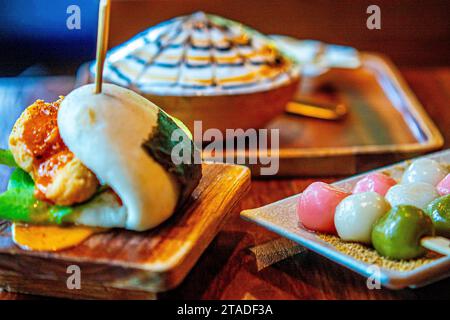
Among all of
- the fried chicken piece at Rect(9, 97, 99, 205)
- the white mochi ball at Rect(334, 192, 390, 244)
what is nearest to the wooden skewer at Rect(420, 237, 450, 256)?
the white mochi ball at Rect(334, 192, 390, 244)

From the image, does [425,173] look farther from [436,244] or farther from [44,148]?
[44,148]

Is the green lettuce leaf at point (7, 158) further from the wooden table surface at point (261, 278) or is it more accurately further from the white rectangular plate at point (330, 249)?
the white rectangular plate at point (330, 249)

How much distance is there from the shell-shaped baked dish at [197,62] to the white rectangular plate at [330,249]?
632mm

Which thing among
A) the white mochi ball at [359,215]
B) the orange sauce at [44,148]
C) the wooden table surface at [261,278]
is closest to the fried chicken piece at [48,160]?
the orange sauce at [44,148]

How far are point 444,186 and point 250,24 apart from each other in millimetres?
2938

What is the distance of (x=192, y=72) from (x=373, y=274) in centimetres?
113

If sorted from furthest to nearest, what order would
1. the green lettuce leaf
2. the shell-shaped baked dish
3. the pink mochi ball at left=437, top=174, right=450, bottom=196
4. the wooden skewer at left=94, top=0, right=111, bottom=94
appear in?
1. the shell-shaped baked dish
2. the pink mochi ball at left=437, top=174, right=450, bottom=196
3. the green lettuce leaf
4. the wooden skewer at left=94, top=0, right=111, bottom=94

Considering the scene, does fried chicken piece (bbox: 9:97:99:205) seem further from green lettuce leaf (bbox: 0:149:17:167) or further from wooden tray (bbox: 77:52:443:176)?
wooden tray (bbox: 77:52:443:176)

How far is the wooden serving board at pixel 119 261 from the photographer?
1.13 metres

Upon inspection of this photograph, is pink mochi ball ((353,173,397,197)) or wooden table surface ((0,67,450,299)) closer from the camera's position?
wooden table surface ((0,67,450,299))

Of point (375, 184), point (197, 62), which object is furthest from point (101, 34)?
point (197, 62)

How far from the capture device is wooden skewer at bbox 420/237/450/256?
1.19 metres

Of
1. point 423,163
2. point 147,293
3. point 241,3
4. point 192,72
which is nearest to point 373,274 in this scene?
point 147,293

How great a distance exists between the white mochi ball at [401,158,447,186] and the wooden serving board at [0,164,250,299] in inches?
22.8
